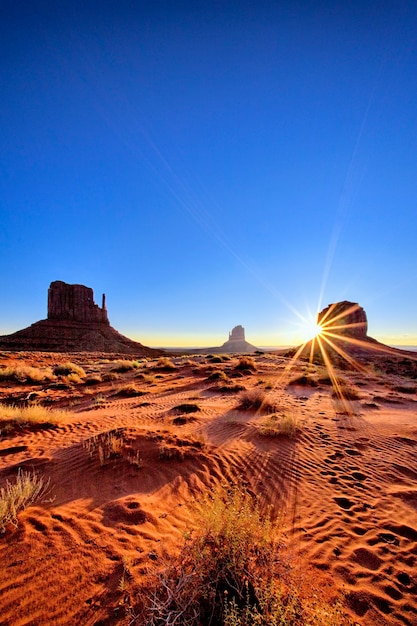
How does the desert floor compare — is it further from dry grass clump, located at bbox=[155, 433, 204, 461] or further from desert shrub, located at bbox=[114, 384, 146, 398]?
desert shrub, located at bbox=[114, 384, 146, 398]

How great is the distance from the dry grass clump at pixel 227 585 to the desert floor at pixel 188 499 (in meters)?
0.36

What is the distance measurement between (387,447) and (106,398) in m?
10.8

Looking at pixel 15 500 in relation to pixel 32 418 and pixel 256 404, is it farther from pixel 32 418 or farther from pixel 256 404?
pixel 256 404

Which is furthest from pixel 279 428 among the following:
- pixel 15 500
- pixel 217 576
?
pixel 15 500

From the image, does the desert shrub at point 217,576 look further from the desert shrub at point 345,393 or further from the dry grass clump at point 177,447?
the desert shrub at point 345,393

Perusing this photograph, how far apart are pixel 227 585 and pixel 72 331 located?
7498 cm

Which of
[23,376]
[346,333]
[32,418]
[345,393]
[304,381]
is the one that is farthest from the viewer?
[346,333]

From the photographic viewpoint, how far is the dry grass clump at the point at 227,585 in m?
2.24

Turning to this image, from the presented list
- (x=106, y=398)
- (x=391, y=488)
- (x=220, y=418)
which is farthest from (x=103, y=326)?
(x=391, y=488)

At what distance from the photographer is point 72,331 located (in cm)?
6912

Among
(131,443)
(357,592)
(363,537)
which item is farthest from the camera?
(131,443)

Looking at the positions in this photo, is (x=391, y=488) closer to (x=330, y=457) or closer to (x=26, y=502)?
(x=330, y=457)

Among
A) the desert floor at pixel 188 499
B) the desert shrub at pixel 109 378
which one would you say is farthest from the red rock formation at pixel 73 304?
the desert floor at pixel 188 499

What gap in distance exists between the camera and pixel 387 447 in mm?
7234
